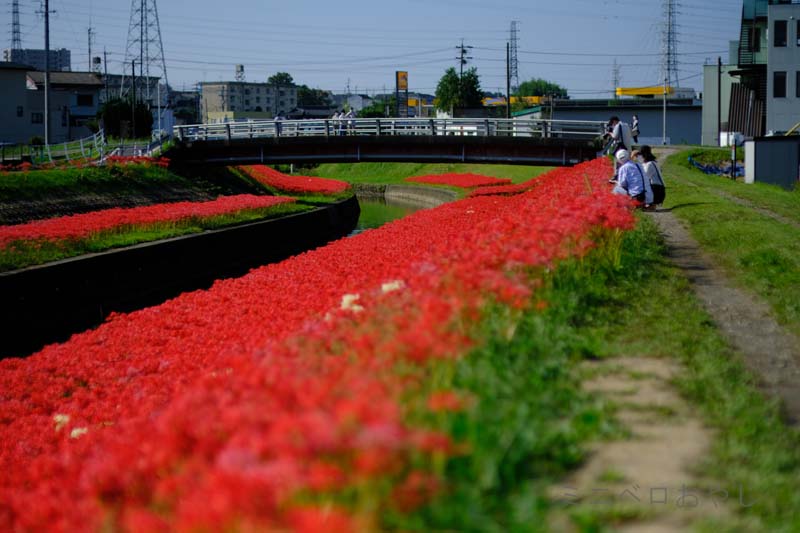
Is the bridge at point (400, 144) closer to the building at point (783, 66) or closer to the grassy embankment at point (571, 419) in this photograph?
the building at point (783, 66)

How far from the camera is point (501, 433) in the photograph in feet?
15.4

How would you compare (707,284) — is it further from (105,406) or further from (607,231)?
(105,406)

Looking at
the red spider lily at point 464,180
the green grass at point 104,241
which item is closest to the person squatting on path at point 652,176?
the green grass at point 104,241

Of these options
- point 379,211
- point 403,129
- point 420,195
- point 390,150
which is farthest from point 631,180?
point 420,195

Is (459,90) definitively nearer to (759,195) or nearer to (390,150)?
(390,150)

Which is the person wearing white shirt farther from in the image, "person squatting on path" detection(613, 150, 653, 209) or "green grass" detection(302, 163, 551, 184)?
"green grass" detection(302, 163, 551, 184)

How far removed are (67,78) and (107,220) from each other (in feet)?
247

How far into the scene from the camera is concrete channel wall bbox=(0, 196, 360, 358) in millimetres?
19938

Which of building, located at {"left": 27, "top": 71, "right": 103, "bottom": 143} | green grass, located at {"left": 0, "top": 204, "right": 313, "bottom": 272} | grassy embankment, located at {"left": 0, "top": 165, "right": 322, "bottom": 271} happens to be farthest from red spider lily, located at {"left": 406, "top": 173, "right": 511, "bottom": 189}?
building, located at {"left": 27, "top": 71, "right": 103, "bottom": 143}

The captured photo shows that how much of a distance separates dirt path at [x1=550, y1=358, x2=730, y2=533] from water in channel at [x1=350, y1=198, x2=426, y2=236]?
127 feet

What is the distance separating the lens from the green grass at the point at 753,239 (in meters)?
10.7

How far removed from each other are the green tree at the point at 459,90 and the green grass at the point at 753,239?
81.0 metres

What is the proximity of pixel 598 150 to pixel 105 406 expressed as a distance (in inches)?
1203

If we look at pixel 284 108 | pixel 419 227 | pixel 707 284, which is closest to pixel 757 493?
pixel 707 284
